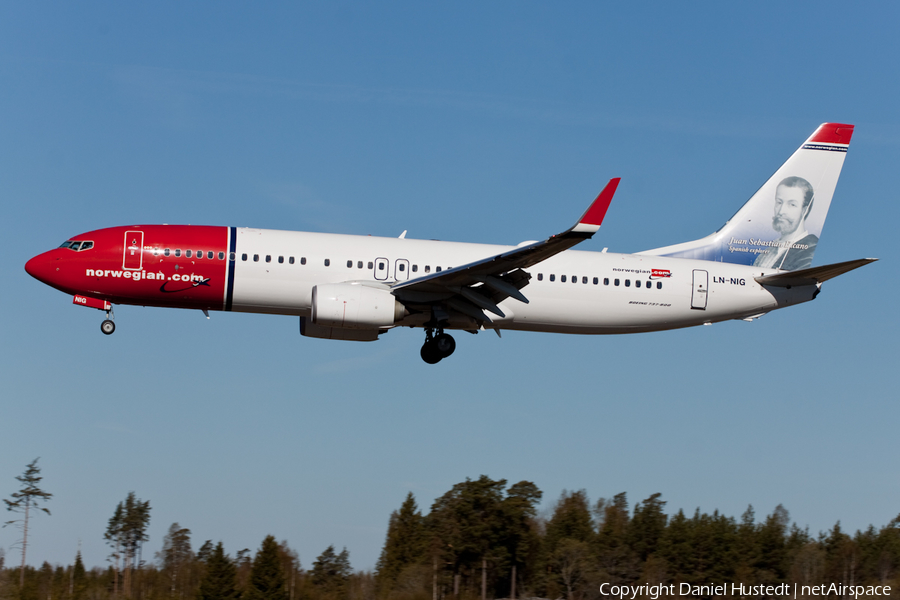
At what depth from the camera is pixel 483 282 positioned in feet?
88.2

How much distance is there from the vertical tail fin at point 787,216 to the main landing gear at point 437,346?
844 centimetres

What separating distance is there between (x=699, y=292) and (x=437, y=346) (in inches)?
351

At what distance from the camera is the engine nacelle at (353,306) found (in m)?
26.1

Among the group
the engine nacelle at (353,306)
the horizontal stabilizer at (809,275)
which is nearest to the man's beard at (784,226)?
the horizontal stabilizer at (809,275)

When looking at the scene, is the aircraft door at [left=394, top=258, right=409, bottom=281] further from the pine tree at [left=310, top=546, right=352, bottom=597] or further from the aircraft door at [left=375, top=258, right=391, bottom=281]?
the pine tree at [left=310, top=546, right=352, bottom=597]

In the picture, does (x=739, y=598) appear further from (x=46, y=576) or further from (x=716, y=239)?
(x=46, y=576)

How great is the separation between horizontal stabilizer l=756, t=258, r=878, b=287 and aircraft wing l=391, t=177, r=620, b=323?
860 centimetres

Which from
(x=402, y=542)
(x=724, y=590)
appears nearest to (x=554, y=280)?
(x=724, y=590)

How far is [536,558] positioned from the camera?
7106 cm

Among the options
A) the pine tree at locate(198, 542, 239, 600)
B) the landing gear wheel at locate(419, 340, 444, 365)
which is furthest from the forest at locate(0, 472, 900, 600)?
the landing gear wheel at locate(419, 340, 444, 365)

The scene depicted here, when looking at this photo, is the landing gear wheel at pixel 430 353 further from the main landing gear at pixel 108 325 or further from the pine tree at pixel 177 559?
the pine tree at pixel 177 559

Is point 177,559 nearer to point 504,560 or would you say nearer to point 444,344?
point 504,560

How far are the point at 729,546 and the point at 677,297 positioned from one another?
49708mm

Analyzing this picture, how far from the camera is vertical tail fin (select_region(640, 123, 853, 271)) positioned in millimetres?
32812
